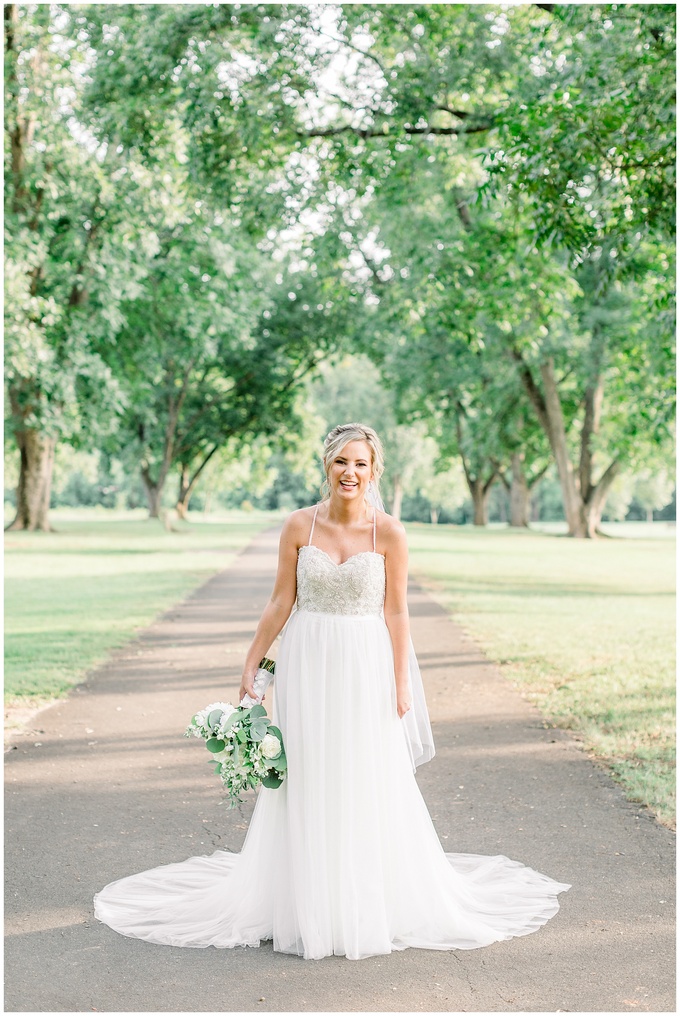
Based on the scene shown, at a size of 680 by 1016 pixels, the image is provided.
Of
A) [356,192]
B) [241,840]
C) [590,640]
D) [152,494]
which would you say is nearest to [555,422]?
[356,192]

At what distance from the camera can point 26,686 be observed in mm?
9609

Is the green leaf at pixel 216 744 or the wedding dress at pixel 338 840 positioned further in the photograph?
the green leaf at pixel 216 744

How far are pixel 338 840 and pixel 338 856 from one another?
68 mm

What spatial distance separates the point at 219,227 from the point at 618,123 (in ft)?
66.8

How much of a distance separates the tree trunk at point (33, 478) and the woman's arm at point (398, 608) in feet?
102

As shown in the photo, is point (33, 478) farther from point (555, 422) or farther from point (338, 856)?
point (338, 856)

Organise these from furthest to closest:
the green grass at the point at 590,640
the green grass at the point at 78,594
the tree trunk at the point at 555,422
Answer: the tree trunk at the point at 555,422
the green grass at the point at 78,594
the green grass at the point at 590,640

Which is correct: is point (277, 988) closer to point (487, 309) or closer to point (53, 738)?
point (53, 738)

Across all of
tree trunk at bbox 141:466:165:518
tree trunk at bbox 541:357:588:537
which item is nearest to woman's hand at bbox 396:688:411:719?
tree trunk at bbox 541:357:588:537

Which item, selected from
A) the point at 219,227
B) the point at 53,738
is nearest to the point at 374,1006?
the point at 53,738

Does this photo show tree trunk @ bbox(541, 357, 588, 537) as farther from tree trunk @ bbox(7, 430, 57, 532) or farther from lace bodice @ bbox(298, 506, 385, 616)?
lace bodice @ bbox(298, 506, 385, 616)

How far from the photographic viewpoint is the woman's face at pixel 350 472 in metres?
4.57

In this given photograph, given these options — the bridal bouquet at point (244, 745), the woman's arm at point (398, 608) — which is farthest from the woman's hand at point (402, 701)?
the bridal bouquet at point (244, 745)

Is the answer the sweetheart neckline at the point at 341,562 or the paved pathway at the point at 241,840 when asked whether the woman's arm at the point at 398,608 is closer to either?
the sweetheart neckline at the point at 341,562
